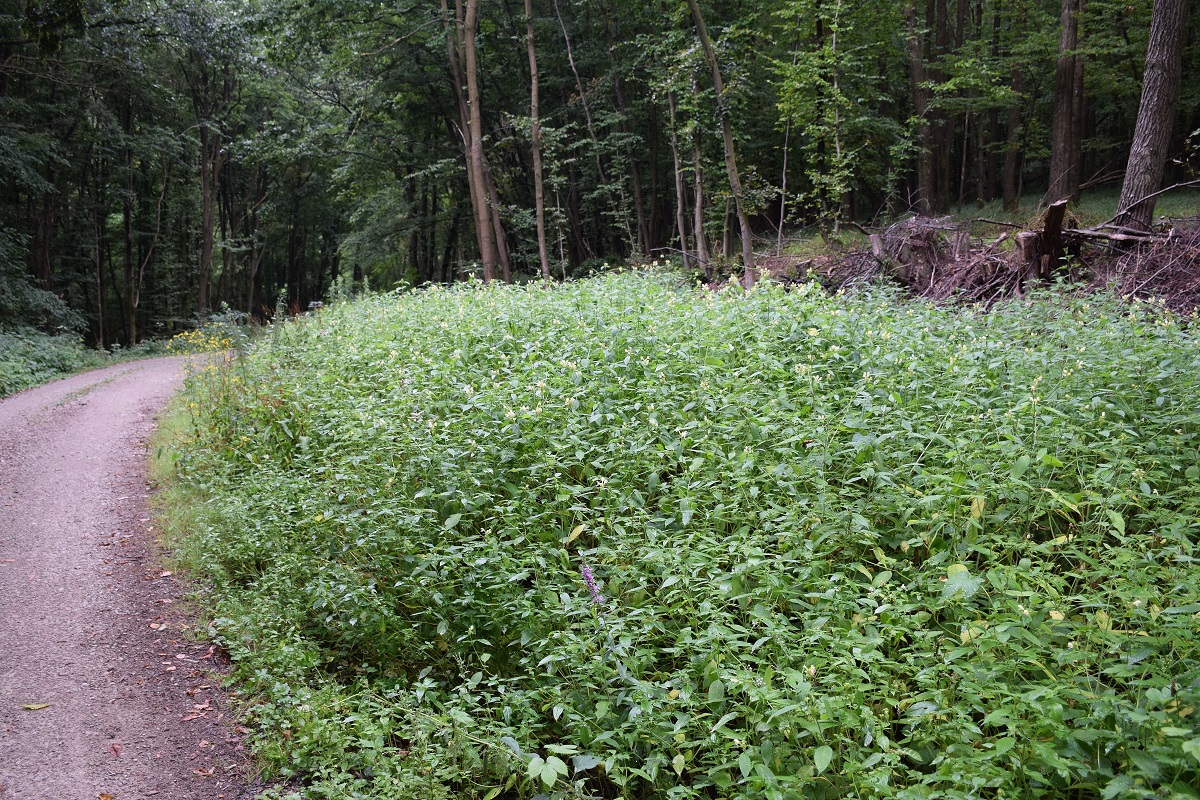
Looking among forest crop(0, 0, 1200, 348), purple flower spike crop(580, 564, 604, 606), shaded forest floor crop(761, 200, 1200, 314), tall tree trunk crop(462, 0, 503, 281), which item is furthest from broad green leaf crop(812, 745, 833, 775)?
tall tree trunk crop(462, 0, 503, 281)

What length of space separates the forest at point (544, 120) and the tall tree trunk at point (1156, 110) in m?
4.63

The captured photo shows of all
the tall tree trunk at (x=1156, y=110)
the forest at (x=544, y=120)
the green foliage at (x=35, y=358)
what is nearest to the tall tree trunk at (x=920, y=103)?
the forest at (x=544, y=120)

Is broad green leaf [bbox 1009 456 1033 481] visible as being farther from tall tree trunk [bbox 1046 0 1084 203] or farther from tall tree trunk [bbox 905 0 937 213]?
tall tree trunk [bbox 905 0 937 213]

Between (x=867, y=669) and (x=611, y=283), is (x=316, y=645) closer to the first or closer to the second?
(x=867, y=669)

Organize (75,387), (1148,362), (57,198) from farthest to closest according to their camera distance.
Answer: (57,198) < (75,387) < (1148,362)

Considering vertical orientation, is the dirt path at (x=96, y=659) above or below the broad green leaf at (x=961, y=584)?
below

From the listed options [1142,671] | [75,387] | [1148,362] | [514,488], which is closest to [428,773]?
[514,488]

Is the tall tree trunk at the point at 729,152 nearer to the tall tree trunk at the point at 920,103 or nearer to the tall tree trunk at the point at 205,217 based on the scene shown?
the tall tree trunk at the point at 920,103

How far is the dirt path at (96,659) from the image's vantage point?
142 inches

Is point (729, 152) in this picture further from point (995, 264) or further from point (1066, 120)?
point (1066, 120)

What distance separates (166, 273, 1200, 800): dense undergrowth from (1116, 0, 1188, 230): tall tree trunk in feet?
12.8

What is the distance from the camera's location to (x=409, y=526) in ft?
15.5

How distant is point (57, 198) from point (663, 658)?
95.7 feet

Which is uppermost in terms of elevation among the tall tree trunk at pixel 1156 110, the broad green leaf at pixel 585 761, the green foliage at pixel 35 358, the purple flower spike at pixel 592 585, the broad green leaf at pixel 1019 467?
the tall tree trunk at pixel 1156 110
